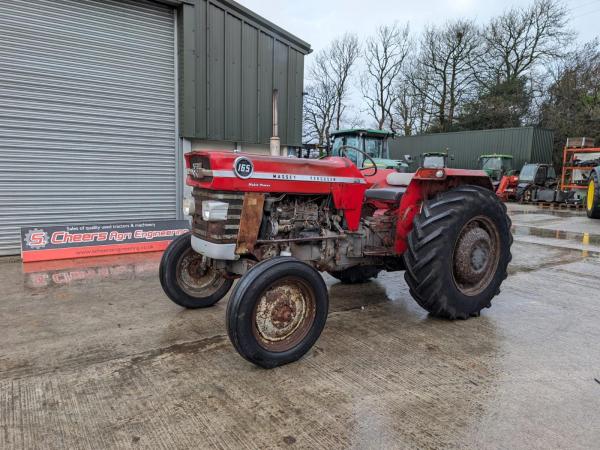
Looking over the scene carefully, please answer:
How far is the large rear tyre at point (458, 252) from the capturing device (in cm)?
336

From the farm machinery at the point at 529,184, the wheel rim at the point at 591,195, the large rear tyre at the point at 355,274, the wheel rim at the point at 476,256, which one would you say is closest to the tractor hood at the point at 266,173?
the wheel rim at the point at 476,256

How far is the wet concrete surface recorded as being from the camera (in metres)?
2.08

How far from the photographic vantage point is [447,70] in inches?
1089

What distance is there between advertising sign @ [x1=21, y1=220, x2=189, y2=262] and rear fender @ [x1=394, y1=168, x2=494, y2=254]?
389 cm

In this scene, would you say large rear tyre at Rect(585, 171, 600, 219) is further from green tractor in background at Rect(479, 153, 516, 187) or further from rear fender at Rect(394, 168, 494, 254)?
rear fender at Rect(394, 168, 494, 254)

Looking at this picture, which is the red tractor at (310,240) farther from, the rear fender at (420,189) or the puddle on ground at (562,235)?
the puddle on ground at (562,235)

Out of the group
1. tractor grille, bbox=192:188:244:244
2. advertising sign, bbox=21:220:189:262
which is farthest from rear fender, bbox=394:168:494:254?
advertising sign, bbox=21:220:189:262

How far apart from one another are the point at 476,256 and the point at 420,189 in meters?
0.75

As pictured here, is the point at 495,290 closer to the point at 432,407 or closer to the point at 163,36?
the point at 432,407

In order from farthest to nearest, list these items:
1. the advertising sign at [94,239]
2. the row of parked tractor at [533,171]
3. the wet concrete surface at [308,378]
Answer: the row of parked tractor at [533,171] → the advertising sign at [94,239] → the wet concrete surface at [308,378]

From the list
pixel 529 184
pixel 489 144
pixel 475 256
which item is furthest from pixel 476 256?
pixel 489 144

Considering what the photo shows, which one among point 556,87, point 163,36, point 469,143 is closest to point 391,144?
point 469,143

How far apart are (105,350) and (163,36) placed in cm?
579

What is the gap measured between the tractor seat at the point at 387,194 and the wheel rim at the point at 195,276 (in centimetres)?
157
